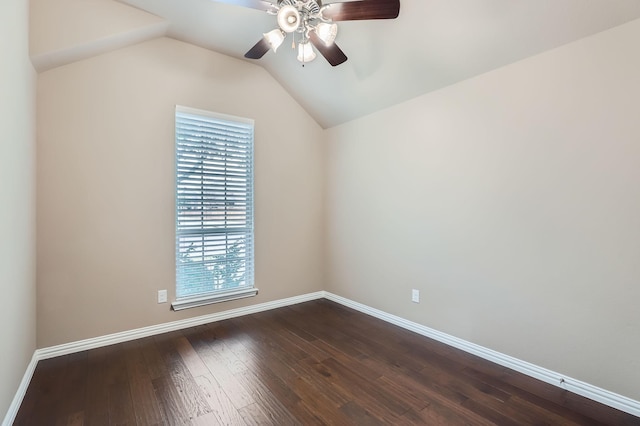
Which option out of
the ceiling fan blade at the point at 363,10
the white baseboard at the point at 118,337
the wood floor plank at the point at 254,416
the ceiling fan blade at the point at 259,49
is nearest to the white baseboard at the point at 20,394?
the white baseboard at the point at 118,337

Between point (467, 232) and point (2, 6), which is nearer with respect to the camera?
point (2, 6)

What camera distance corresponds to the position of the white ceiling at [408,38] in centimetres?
196

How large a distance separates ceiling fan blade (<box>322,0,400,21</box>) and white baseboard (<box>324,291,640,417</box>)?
2.66 metres

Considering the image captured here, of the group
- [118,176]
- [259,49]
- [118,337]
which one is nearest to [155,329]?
[118,337]

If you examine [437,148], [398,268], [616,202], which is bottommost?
[398,268]

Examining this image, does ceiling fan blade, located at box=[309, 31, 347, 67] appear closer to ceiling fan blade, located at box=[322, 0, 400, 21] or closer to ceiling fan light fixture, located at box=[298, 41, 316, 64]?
ceiling fan light fixture, located at box=[298, 41, 316, 64]

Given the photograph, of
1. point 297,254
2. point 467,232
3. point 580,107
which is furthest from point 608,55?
point 297,254

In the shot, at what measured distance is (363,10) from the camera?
1.83m

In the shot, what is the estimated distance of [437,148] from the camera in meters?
2.85

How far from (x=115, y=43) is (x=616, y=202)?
13.2 feet

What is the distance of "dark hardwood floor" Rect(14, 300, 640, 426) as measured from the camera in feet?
5.91

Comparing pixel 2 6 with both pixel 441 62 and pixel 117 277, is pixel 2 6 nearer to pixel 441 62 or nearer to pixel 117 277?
pixel 117 277

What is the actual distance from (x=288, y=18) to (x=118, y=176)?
81.6 inches

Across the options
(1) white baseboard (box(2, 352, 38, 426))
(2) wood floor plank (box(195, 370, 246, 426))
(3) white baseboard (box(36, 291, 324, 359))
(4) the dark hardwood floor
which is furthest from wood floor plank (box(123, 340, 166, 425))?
(1) white baseboard (box(2, 352, 38, 426))
